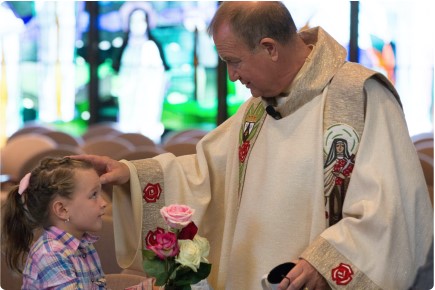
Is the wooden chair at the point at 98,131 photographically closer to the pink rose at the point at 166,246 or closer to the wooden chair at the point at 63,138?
the wooden chair at the point at 63,138

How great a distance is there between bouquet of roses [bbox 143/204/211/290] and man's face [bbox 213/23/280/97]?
1.84 ft

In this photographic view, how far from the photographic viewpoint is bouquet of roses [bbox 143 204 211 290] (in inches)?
116

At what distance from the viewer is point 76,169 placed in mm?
3119

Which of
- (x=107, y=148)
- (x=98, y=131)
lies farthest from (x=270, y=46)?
(x=98, y=131)

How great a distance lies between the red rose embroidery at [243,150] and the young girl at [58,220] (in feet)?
2.07

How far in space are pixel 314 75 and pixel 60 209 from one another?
1.04m

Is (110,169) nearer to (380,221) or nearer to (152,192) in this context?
(152,192)

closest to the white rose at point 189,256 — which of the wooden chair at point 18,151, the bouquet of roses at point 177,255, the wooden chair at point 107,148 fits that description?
the bouquet of roses at point 177,255

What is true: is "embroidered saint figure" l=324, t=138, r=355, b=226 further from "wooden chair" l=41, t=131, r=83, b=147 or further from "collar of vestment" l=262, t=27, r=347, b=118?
"wooden chair" l=41, t=131, r=83, b=147

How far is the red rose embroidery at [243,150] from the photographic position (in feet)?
11.5

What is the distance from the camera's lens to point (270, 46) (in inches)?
126

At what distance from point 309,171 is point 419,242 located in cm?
46

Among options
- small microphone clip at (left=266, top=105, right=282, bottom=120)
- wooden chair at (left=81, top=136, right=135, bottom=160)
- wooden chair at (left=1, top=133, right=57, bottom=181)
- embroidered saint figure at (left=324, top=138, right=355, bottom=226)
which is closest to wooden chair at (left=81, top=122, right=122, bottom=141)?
wooden chair at (left=81, top=136, right=135, bottom=160)

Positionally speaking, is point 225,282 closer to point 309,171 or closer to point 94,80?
point 309,171
